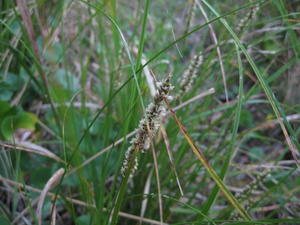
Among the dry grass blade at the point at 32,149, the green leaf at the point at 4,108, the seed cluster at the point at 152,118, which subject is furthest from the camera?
A: the green leaf at the point at 4,108

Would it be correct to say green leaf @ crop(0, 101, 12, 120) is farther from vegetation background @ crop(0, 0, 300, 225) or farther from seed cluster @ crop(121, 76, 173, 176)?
seed cluster @ crop(121, 76, 173, 176)

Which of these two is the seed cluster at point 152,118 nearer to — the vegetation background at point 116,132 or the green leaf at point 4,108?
the vegetation background at point 116,132

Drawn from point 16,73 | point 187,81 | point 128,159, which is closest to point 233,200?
point 128,159

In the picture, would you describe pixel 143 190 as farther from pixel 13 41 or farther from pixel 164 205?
pixel 13 41

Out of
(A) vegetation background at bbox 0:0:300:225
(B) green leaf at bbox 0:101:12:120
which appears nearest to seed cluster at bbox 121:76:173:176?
(A) vegetation background at bbox 0:0:300:225

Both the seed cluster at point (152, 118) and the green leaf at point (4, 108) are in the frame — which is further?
the green leaf at point (4, 108)

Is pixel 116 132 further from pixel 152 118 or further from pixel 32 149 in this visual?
pixel 152 118

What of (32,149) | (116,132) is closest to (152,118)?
(32,149)

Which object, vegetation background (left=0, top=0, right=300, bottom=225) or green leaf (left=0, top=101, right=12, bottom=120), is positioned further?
green leaf (left=0, top=101, right=12, bottom=120)

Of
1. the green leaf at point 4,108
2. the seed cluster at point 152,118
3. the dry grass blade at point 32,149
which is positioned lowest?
the dry grass blade at point 32,149

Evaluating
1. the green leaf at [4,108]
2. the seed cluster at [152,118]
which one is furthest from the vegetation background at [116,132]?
the seed cluster at [152,118]

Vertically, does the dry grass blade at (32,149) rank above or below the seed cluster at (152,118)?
below

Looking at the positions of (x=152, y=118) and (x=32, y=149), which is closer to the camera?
(x=152, y=118)
